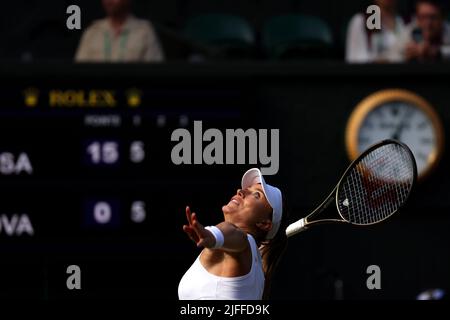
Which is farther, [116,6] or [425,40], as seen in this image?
[425,40]

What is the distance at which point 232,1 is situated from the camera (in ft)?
39.7

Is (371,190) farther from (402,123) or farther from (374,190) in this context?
(402,123)

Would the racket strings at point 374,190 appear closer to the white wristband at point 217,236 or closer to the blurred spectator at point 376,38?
the white wristband at point 217,236

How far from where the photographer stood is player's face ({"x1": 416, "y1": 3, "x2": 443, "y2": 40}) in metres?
10.3

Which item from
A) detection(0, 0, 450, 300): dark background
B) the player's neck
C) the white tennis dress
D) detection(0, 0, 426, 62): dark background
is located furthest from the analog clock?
the white tennis dress

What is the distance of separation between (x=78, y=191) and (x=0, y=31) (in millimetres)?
2064

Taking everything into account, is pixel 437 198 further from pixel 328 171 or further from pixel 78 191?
pixel 78 191

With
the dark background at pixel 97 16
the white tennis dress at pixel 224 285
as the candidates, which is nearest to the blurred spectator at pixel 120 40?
the dark background at pixel 97 16

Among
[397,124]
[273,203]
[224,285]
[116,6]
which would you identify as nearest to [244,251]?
[224,285]

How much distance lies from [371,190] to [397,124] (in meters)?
3.66

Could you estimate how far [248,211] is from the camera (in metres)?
6.16

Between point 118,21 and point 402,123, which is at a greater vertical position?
point 118,21

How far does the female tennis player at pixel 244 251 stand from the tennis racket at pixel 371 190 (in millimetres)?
193

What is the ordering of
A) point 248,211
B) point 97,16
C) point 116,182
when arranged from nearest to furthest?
point 248,211 → point 116,182 → point 97,16
